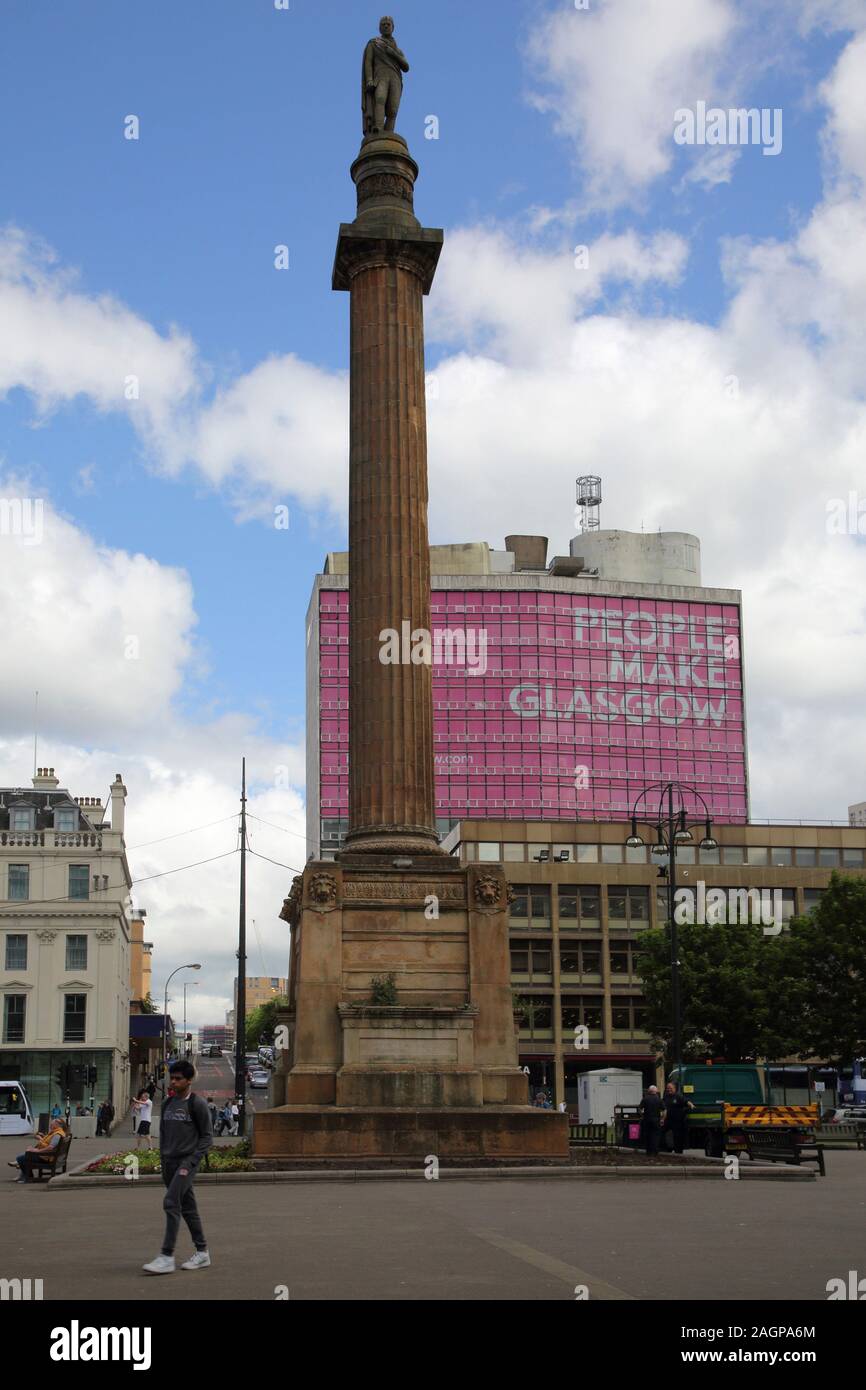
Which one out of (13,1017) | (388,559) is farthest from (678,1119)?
(13,1017)

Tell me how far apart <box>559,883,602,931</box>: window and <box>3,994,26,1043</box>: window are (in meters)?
32.5

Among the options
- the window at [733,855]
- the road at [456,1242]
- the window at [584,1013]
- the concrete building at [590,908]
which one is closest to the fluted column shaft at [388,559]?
the road at [456,1242]

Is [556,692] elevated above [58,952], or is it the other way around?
[556,692]

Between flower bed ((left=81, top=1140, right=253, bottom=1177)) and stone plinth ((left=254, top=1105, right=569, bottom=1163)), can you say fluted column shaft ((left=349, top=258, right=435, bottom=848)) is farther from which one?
flower bed ((left=81, top=1140, right=253, bottom=1177))

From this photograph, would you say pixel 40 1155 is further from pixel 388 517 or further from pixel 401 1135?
pixel 388 517

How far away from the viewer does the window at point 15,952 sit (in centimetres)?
8000

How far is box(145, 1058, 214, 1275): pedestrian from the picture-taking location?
12484mm

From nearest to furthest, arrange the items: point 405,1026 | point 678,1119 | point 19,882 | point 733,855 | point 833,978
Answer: point 405,1026, point 678,1119, point 833,978, point 19,882, point 733,855

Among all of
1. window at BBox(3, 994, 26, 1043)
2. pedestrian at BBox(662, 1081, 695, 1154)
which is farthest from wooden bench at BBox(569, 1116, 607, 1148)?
window at BBox(3, 994, 26, 1043)

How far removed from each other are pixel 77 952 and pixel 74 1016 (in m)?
3.46

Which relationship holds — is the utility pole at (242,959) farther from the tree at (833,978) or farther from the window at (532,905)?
the window at (532,905)

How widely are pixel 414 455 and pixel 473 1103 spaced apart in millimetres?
12685

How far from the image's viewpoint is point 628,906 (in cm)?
9462

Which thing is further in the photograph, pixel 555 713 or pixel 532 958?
pixel 555 713
